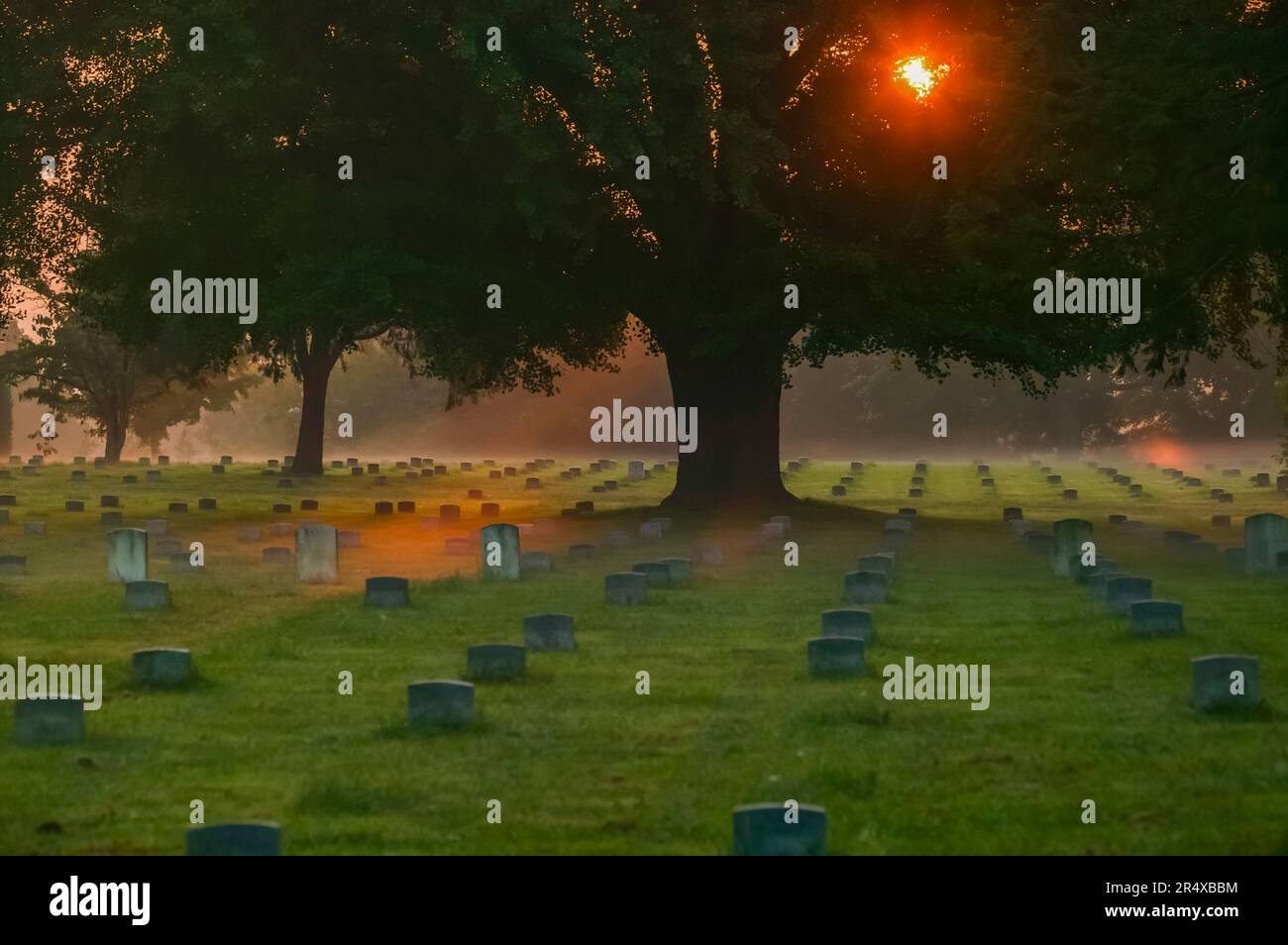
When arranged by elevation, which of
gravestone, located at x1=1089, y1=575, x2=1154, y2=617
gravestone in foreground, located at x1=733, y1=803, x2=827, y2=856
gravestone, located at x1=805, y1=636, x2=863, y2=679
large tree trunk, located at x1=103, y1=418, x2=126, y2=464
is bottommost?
gravestone in foreground, located at x1=733, y1=803, x2=827, y2=856

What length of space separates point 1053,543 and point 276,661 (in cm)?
1309

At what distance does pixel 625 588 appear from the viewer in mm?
22797

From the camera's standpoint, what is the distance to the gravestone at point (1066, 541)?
26.8 m

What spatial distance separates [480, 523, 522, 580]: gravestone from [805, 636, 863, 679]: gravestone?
10144 millimetres

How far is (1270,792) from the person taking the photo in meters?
11.6

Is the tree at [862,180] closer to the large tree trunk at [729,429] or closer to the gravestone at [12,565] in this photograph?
the large tree trunk at [729,429]

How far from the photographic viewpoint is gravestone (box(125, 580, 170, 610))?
874 inches

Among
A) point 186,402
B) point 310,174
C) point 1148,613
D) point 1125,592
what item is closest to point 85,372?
point 186,402

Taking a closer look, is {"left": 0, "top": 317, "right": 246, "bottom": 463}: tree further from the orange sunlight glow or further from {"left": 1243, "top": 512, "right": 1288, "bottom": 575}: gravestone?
{"left": 1243, "top": 512, "right": 1288, "bottom": 575}: gravestone

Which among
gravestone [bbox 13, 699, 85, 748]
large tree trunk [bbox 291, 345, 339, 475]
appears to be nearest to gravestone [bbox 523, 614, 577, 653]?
gravestone [bbox 13, 699, 85, 748]

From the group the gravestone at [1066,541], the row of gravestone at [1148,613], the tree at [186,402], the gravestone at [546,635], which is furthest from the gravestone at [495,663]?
the tree at [186,402]

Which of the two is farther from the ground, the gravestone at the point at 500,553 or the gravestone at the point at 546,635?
the gravestone at the point at 500,553

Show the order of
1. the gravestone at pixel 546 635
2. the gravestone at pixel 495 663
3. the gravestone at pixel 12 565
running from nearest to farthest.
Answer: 1. the gravestone at pixel 495 663
2. the gravestone at pixel 546 635
3. the gravestone at pixel 12 565

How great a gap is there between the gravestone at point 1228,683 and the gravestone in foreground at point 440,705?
5.40 meters
